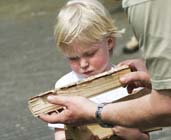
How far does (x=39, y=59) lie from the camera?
732cm

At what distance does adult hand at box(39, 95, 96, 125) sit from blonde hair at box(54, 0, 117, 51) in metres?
0.45

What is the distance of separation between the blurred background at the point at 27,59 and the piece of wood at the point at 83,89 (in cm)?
193

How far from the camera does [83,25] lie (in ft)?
11.2

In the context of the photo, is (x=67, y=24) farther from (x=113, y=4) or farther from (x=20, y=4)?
(x=20, y=4)

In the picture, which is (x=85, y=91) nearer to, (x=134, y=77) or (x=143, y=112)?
(x=134, y=77)

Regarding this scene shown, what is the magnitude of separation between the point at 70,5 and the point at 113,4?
5715mm

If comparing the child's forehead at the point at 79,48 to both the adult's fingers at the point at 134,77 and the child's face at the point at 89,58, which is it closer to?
the child's face at the point at 89,58

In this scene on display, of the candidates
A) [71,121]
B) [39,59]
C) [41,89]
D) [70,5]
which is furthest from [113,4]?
[71,121]

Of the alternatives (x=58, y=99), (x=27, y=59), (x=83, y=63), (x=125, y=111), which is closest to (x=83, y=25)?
(x=83, y=63)

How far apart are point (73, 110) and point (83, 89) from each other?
15 cm

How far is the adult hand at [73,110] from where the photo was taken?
9.66 feet

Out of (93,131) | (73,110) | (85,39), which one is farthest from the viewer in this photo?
(85,39)

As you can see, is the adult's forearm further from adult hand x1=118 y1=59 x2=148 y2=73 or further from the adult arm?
adult hand x1=118 y1=59 x2=148 y2=73

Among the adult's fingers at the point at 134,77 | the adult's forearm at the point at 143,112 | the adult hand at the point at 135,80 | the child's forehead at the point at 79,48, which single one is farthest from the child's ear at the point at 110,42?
the adult's forearm at the point at 143,112
